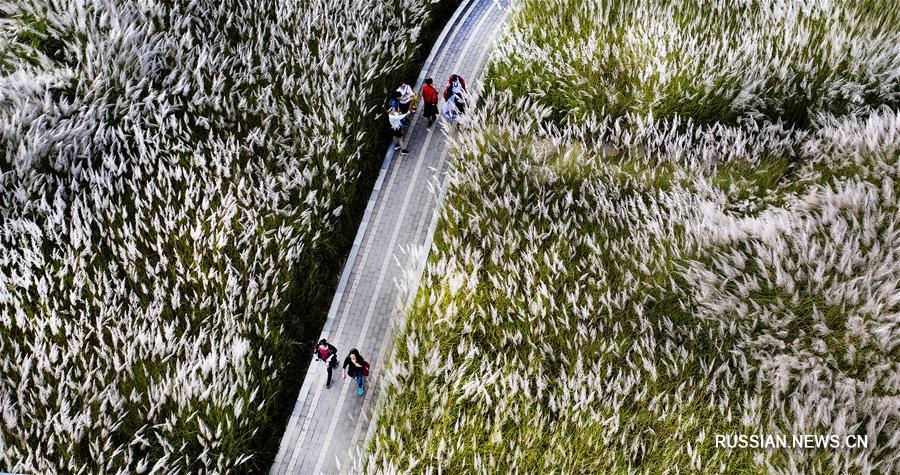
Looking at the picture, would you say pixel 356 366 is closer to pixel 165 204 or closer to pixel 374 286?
pixel 374 286

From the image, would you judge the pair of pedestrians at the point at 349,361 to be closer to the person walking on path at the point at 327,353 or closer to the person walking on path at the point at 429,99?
the person walking on path at the point at 327,353

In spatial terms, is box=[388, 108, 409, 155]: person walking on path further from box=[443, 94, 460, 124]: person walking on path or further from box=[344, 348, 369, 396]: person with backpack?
box=[344, 348, 369, 396]: person with backpack

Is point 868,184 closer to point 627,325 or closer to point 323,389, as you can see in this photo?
point 627,325

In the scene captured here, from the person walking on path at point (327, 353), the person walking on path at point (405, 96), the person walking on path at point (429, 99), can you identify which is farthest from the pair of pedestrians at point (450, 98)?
the person walking on path at point (327, 353)

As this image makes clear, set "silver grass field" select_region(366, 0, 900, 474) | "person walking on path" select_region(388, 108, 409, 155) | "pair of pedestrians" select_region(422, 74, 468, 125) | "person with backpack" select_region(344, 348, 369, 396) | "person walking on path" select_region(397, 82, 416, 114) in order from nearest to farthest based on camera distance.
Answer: "silver grass field" select_region(366, 0, 900, 474) → "person with backpack" select_region(344, 348, 369, 396) → "person walking on path" select_region(388, 108, 409, 155) → "person walking on path" select_region(397, 82, 416, 114) → "pair of pedestrians" select_region(422, 74, 468, 125)

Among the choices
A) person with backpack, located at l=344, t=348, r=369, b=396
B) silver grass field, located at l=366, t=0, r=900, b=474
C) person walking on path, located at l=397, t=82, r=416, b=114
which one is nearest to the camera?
silver grass field, located at l=366, t=0, r=900, b=474

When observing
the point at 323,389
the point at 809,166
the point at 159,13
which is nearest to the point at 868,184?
the point at 809,166

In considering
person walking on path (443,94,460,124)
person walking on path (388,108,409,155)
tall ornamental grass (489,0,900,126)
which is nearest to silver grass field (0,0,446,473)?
person walking on path (388,108,409,155)
